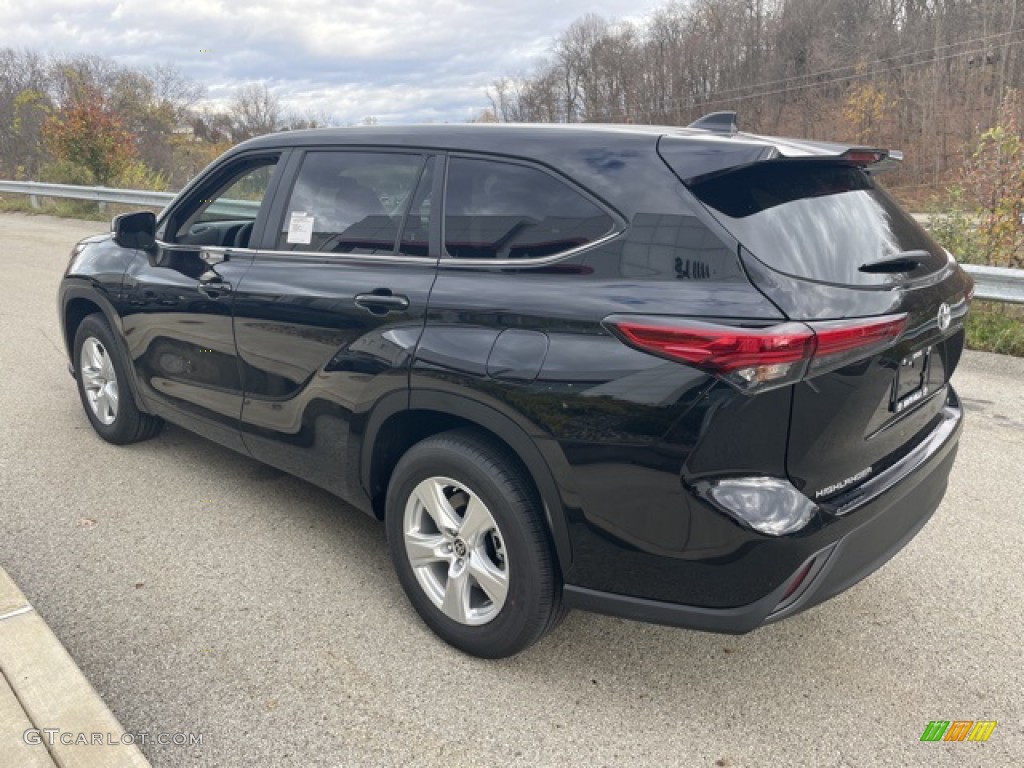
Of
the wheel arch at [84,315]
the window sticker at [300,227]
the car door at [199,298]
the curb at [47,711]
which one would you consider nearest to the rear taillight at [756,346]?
the window sticker at [300,227]

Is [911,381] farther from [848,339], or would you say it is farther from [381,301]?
[381,301]

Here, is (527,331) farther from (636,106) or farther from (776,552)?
(636,106)

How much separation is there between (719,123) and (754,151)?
2.16 ft

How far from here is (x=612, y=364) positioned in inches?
87.7

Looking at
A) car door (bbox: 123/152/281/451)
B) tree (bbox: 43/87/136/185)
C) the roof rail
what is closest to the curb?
car door (bbox: 123/152/281/451)

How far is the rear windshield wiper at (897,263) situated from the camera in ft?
7.84

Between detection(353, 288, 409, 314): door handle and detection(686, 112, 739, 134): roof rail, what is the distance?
1.24 meters

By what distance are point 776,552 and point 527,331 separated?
96 centimetres

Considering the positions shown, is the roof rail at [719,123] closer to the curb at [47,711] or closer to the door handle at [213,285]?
the door handle at [213,285]

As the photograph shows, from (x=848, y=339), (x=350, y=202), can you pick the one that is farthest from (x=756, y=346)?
(x=350, y=202)

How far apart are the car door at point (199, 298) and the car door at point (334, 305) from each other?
0.15 metres

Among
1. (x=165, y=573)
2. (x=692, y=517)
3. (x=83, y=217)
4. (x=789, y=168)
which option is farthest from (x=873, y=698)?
(x=83, y=217)

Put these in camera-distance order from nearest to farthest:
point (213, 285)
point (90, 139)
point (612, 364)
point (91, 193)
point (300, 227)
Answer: point (612, 364) → point (300, 227) → point (213, 285) → point (91, 193) → point (90, 139)

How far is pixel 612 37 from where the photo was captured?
6488 centimetres
